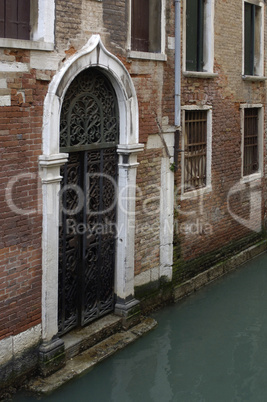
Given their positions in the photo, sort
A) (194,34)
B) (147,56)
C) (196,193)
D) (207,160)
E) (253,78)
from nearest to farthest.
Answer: (147,56)
(194,34)
(196,193)
(207,160)
(253,78)

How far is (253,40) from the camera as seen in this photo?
11312 millimetres

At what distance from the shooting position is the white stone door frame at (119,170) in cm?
625

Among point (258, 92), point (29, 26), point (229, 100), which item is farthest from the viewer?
point (258, 92)

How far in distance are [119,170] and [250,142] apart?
482 centimetres

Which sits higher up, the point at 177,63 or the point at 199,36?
the point at 199,36

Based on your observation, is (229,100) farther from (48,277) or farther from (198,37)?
(48,277)

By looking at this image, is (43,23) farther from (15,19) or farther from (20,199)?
(20,199)

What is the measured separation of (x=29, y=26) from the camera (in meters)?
6.19

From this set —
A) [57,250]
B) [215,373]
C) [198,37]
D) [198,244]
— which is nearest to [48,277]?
[57,250]

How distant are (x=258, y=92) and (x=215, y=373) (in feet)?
21.6

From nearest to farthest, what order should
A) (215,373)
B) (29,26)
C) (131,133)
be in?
(29,26) < (215,373) < (131,133)

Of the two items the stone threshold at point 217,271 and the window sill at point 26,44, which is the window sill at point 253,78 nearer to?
the stone threshold at point 217,271

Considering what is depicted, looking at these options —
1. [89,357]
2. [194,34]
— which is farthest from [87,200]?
[194,34]

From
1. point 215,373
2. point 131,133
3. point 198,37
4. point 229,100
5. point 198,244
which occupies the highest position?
point 198,37
